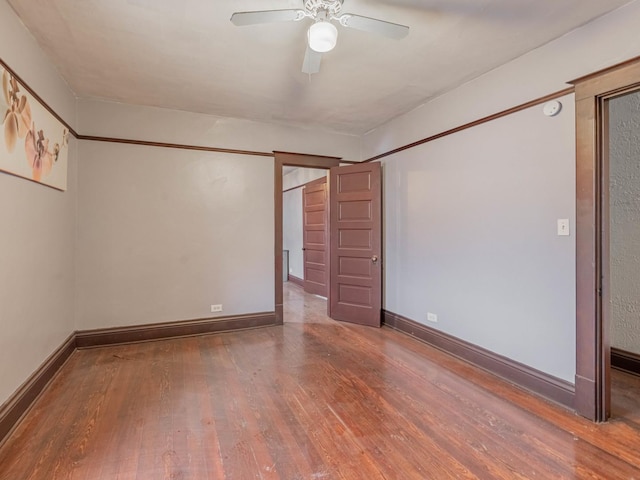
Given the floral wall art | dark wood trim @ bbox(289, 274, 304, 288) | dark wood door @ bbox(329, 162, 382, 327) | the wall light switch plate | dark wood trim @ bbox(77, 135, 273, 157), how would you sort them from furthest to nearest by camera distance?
dark wood trim @ bbox(289, 274, 304, 288), dark wood door @ bbox(329, 162, 382, 327), dark wood trim @ bbox(77, 135, 273, 157), the wall light switch plate, the floral wall art

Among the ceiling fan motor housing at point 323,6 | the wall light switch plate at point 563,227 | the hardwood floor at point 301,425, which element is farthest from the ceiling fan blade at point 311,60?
the hardwood floor at point 301,425

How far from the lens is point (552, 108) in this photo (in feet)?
7.79

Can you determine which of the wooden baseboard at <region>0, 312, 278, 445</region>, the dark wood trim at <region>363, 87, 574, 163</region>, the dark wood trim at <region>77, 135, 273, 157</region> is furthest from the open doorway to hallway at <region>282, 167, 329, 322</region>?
the dark wood trim at <region>363, 87, 574, 163</region>

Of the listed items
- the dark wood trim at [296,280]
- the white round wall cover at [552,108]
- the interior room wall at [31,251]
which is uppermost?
the white round wall cover at [552,108]

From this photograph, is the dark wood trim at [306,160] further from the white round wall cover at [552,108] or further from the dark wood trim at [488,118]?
the white round wall cover at [552,108]

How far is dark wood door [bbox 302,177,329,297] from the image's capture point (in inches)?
237

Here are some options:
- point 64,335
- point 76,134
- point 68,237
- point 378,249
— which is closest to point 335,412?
point 378,249

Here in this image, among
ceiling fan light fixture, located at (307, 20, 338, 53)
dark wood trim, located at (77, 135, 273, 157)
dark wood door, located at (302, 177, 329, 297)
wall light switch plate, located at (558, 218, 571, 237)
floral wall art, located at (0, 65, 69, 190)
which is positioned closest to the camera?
ceiling fan light fixture, located at (307, 20, 338, 53)

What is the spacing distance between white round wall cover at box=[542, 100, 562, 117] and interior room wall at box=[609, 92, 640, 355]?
0.98m

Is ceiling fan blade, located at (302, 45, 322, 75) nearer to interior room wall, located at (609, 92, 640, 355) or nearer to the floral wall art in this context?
the floral wall art

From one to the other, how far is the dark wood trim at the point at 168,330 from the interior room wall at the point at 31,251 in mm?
297

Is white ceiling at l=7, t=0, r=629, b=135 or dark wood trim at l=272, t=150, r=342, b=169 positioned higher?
white ceiling at l=7, t=0, r=629, b=135

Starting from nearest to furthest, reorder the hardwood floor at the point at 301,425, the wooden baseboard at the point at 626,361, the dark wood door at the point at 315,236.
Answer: the hardwood floor at the point at 301,425
the wooden baseboard at the point at 626,361
the dark wood door at the point at 315,236

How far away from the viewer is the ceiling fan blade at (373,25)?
1851 mm
